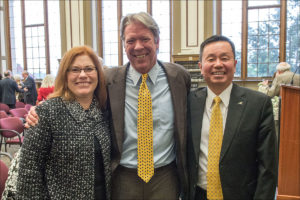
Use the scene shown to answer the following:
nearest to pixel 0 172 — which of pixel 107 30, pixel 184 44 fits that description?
pixel 184 44

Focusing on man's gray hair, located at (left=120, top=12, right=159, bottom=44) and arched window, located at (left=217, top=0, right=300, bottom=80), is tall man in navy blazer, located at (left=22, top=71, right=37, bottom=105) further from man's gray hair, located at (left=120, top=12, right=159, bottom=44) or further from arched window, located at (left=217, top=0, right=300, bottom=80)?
man's gray hair, located at (left=120, top=12, right=159, bottom=44)

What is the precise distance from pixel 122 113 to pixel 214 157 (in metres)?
0.61

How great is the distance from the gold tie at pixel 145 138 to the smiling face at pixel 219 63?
16.0 inches

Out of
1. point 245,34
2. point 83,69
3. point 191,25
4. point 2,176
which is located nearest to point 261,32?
point 245,34

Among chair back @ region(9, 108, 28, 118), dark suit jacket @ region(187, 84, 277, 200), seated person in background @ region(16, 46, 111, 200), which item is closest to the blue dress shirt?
seated person in background @ region(16, 46, 111, 200)

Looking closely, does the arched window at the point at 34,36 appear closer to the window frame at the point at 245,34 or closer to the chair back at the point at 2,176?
the window frame at the point at 245,34

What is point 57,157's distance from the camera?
4.43 feet

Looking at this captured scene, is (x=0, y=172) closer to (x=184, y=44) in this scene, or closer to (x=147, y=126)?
(x=147, y=126)

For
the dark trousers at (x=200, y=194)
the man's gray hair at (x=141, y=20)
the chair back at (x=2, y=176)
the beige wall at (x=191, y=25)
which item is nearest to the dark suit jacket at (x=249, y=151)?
the dark trousers at (x=200, y=194)

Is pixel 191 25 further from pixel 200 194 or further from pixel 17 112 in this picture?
pixel 200 194

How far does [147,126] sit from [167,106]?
0.62 ft

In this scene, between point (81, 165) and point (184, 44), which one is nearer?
point (81, 165)

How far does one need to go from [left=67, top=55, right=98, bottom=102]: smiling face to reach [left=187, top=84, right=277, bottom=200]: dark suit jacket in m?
0.83

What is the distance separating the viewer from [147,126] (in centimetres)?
151
